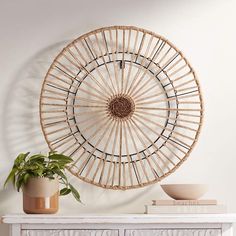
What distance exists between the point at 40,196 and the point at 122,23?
37.3 inches

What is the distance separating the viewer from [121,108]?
2.89 m

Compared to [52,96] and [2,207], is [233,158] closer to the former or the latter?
[52,96]

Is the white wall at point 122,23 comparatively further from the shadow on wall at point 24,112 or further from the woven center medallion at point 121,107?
the woven center medallion at point 121,107

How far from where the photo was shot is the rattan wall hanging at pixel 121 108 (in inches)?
114

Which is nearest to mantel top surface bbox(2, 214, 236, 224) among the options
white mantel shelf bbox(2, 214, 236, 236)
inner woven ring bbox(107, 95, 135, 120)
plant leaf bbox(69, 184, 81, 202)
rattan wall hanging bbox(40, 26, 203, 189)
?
white mantel shelf bbox(2, 214, 236, 236)

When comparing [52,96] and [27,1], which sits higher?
[27,1]

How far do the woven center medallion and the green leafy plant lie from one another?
340 millimetres

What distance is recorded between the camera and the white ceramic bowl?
8.77ft

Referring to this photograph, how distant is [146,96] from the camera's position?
294 cm

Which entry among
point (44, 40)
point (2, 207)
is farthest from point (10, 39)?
point (2, 207)

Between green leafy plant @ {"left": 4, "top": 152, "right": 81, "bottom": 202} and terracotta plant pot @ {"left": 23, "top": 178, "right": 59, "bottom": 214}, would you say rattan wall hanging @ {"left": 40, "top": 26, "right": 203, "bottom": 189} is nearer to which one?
green leafy plant @ {"left": 4, "top": 152, "right": 81, "bottom": 202}

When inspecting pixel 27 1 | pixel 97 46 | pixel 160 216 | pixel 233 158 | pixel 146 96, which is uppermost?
pixel 27 1

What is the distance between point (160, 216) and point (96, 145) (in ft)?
Answer: 1.80

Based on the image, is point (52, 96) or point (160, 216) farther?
point (52, 96)
